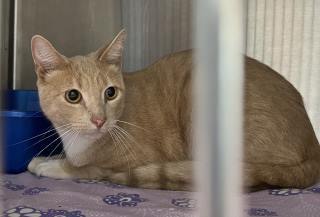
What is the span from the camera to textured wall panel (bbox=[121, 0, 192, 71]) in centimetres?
232

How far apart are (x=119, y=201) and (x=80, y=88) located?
442 mm

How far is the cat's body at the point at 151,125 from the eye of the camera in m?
1.43

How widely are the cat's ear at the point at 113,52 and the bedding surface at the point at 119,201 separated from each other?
455 millimetres

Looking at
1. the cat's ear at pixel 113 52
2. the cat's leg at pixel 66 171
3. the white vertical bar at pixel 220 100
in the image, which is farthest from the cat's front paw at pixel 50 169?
the white vertical bar at pixel 220 100

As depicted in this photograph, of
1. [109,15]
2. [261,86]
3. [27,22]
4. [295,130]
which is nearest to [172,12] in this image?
[109,15]

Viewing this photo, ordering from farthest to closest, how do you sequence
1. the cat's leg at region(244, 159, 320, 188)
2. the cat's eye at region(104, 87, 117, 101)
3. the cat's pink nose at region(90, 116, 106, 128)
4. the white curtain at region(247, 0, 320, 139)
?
the white curtain at region(247, 0, 320, 139) → the cat's eye at region(104, 87, 117, 101) → the cat's pink nose at region(90, 116, 106, 128) → the cat's leg at region(244, 159, 320, 188)

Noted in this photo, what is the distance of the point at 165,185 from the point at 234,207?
3.37 ft

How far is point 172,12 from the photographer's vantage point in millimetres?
2326

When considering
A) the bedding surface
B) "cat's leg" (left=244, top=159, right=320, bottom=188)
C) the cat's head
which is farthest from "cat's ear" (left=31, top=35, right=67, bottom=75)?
"cat's leg" (left=244, top=159, right=320, bottom=188)

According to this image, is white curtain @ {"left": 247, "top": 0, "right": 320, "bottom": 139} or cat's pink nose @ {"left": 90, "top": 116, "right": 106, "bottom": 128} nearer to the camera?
cat's pink nose @ {"left": 90, "top": 116, "right": 106, "bottom": 128}

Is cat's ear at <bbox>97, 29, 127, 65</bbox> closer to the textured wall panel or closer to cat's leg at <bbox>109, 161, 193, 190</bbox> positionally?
cat's leg at <bbox>109, 161, 193, 190</bbox>

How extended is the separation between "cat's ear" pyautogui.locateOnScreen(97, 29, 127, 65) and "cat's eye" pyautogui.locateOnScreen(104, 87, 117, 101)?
11 centimetres

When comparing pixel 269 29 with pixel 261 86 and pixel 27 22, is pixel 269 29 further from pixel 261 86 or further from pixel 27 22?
pixel 27 22

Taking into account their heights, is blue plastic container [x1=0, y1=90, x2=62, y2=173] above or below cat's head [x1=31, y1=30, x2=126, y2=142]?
below
